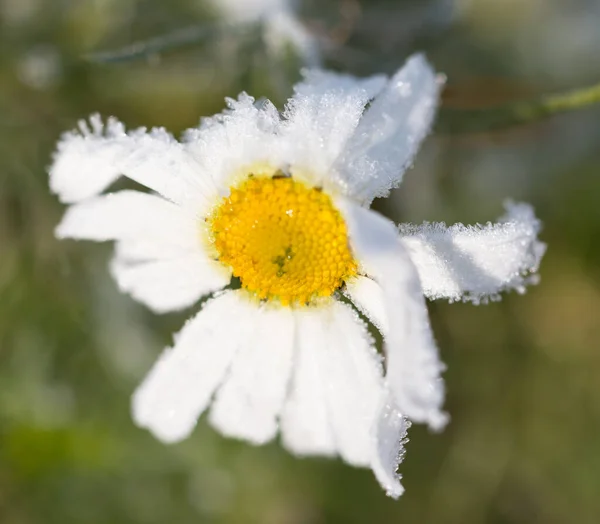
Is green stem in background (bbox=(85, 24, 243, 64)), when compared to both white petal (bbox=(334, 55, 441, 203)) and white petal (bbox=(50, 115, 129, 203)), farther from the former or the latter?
white petal (bbox=(334, 55, 441, 203))

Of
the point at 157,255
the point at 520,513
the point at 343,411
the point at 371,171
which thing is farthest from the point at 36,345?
the point at 520,513

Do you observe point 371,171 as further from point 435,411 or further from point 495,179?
point 495,179

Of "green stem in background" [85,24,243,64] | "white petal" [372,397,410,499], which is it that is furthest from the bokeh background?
"white petal" [372,397,410,499]

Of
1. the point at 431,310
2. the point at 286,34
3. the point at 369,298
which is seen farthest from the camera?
the point at 431,310

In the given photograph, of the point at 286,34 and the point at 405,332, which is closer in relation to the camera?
the point at 405,332

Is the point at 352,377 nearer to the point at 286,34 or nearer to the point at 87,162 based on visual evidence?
the point at 87,162

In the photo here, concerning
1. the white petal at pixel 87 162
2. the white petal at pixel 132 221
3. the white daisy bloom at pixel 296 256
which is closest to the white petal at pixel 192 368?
the white daisy bloom at pixel 296 256

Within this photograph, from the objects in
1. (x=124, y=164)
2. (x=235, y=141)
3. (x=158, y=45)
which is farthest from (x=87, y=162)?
(x=158, y=45)

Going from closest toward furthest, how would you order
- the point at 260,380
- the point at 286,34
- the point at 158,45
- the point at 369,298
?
the point at 369,298
the point at 260,380
the point at 158,45
the point at 286,34
